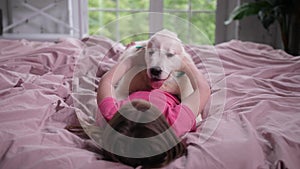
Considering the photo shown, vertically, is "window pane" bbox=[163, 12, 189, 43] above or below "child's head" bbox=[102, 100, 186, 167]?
above

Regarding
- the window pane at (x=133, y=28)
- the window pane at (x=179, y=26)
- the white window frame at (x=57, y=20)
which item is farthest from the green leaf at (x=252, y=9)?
the window pane at (x=133, y=28)

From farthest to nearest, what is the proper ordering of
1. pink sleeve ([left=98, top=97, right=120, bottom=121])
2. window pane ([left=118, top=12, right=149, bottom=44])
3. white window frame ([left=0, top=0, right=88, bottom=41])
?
white window frame ([left=0, top=0, right=88, bottom=41]) → window pane ([left=118, top=12, right=149, bottom=44]) → pink sleeve ([left=98, top=97, right=120, bottom=121])

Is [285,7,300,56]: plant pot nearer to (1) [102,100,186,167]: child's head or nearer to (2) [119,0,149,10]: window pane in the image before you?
(2) [119,0,149,10]: window pane

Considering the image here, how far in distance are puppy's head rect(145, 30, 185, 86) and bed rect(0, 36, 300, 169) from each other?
0.18 meters

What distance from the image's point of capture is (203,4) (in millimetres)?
3277

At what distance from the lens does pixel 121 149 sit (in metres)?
0.85

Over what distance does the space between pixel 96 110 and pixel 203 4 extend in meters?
2.40

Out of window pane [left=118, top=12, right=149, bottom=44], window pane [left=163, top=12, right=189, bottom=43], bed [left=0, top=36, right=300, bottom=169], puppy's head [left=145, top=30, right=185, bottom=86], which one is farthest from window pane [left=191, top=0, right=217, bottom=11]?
puppy's head [left=145, top=30, right=185, bottom=86]

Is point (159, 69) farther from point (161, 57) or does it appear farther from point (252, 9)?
point (252, 9)

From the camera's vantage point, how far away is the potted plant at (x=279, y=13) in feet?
8.96

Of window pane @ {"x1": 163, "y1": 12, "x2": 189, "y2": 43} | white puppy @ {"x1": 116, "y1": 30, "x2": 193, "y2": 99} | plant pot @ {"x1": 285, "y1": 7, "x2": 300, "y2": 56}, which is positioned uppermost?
window pane @ {"x1": 163, "y1": 12, "x2": 189, "y2": 43}

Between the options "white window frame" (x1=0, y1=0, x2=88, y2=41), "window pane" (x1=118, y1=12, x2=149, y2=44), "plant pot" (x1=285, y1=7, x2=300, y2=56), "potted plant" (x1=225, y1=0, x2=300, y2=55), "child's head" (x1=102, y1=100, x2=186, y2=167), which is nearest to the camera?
"child's head" (x1=102, y1=100, x2=186, y2=167)

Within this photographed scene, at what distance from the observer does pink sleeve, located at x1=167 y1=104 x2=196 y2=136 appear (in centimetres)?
93

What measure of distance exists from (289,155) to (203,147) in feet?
0.70
